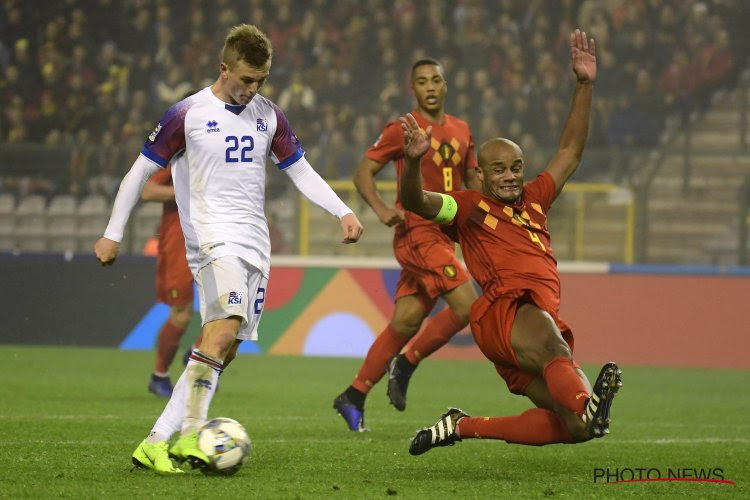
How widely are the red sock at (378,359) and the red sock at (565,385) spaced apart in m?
2.41

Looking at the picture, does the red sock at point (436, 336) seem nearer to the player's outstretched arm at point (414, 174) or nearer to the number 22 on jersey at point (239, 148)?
the player's outstretched arm at point (414, 174)

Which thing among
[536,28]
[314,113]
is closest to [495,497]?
[314,113]

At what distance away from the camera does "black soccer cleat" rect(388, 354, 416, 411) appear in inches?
311

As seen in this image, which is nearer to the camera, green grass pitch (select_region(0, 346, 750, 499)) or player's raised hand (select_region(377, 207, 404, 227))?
green grass pitch (select_region(0, 346, 750, 499))

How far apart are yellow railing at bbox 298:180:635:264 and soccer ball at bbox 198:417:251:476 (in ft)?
29.8

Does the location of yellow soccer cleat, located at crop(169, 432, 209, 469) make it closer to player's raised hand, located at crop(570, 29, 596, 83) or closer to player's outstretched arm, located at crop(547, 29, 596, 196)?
player's outstretched arm, located at crop(547, 29, 596, 196)

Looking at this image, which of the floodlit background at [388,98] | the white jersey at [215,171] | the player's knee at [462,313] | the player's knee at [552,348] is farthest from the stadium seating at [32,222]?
the player's knee at [552,348]

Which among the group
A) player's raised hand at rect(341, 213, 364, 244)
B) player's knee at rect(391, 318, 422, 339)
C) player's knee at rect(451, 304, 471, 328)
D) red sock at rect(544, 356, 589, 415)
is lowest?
player's knee at rect(391, 318, 422, 339)

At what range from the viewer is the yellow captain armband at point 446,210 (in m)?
6.02

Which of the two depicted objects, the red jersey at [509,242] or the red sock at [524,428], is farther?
the red jersey at [509,242]

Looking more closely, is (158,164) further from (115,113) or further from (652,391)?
(115,113)

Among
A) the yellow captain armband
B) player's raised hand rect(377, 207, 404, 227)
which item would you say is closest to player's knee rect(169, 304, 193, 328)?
player's raised hand rect(377, 207, 404, 227)

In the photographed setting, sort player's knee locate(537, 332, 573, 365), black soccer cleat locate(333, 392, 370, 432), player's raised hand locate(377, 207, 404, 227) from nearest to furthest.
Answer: player's knee locate(537, 332, 573, 365)
player's raised hand locate(377, 207, 404, 227)
black soccer cleat locate(333, 392, 370, 432)

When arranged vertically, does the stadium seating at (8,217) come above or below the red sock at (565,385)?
below
